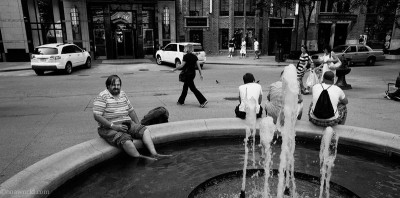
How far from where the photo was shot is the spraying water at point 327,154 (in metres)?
4.22

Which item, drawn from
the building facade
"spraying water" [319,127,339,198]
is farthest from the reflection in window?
"spraying water" [319,127,339,198]

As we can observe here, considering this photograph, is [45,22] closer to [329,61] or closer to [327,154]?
[329,61]

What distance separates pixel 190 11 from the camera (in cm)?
2912

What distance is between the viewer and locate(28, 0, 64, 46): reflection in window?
25266 mm

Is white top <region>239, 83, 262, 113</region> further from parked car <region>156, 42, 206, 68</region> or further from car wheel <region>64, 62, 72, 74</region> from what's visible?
car wheel <region>64, 62, 72, 74</region>

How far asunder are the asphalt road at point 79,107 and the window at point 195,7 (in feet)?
51.1

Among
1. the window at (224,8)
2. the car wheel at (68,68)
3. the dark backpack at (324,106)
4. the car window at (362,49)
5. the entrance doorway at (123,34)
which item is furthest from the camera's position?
the window at (224,8)

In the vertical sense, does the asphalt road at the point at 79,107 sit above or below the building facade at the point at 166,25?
below

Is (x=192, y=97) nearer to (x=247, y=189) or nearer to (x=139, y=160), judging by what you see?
(x=139, y=160)

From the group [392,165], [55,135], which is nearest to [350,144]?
[392,165]

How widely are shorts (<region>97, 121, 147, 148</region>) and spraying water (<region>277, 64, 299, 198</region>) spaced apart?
2346 mm

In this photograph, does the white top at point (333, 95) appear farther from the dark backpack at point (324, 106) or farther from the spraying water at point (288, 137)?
the spraying water at point (288, 137)

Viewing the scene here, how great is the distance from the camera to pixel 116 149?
4.75 m

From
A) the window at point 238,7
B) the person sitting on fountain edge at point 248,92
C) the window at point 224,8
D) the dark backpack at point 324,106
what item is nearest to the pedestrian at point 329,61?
the person sitting on fountain edge at point 248,92
